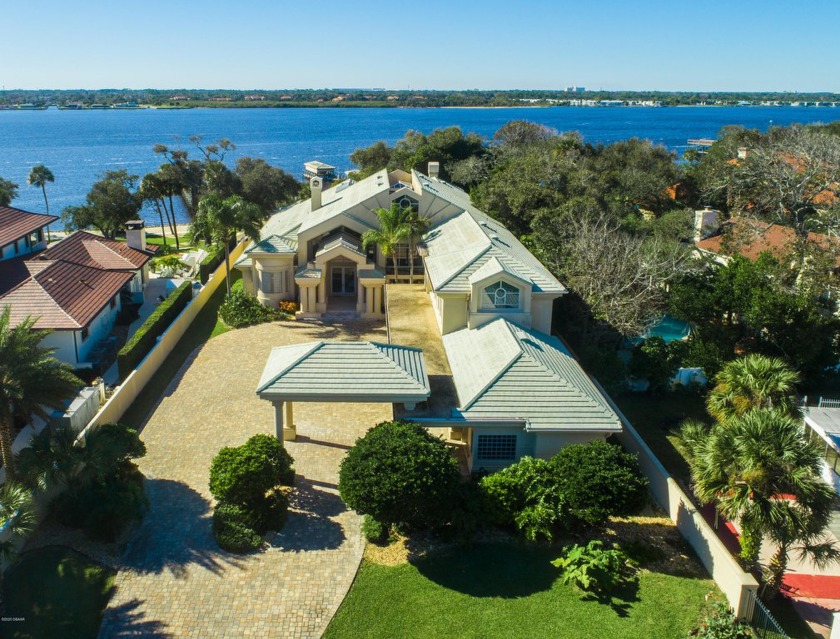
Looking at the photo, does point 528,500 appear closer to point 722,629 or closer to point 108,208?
point 722,629

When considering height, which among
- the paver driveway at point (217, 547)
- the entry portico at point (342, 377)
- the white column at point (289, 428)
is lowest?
the paver driveway at point (217, 547)

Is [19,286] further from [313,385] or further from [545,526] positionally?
[545,526]

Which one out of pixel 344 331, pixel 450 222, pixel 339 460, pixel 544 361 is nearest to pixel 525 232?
pixel 450 222

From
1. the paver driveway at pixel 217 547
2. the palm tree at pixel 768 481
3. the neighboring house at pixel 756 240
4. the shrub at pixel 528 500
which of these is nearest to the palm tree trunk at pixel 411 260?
the paver driveway at pixel 217 547

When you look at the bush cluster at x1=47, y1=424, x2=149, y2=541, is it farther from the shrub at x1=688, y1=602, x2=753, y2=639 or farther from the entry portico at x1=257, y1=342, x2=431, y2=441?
the shrub at x1=688, y1=602, x2=753, y2=639

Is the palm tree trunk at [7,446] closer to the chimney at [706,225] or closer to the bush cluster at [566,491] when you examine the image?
the bush cluster at [566,491]

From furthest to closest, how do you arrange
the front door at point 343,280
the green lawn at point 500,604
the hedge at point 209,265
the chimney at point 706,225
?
the chimney at point 706,225 < the hedge at point 209,265 < the front door at point 343,280 < the green lawn at point 500,604

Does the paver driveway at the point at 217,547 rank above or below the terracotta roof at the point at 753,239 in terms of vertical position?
below
